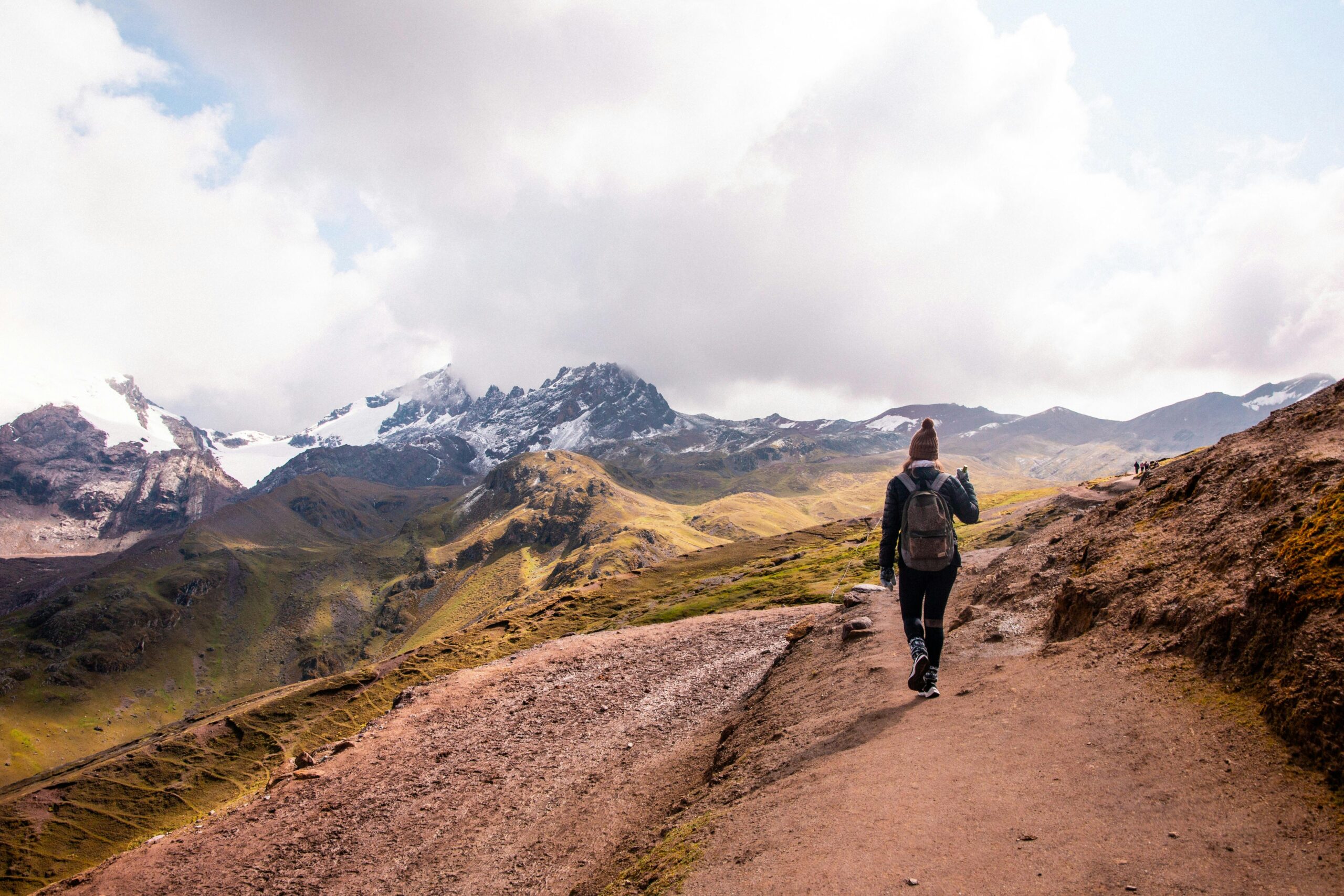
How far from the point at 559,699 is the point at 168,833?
11.3m

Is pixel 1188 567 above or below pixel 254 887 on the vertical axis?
above

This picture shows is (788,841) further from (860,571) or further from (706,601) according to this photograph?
(706,601)

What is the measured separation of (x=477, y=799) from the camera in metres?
15.2

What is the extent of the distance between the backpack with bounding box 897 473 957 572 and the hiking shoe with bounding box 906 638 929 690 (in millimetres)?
1532

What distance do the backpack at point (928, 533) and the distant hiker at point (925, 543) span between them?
0.4 inches

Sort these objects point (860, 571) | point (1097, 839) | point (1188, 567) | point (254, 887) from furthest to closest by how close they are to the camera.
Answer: point (860, 571)
point (254, 887)
point (1188, 567)
point (1097, 839)

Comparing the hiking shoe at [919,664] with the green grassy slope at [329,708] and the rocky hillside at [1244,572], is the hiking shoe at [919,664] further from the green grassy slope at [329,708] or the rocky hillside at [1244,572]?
the green grassy slope at [329,708]

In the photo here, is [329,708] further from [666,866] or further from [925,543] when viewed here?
[925,543]

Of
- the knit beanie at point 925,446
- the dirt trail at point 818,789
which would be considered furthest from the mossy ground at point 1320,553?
the knit beanie at point 925,446

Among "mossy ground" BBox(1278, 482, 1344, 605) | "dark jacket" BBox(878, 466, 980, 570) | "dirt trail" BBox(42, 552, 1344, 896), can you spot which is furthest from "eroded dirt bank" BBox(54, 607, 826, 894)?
"mossy ground" BBox(1278, 482, 1344, 605)

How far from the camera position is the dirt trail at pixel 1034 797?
5.62 metres

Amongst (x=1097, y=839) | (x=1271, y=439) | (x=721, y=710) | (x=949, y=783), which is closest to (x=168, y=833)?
(x=721, y=710)

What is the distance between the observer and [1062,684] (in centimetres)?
1004

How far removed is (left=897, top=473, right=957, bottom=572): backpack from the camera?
38.0ft
